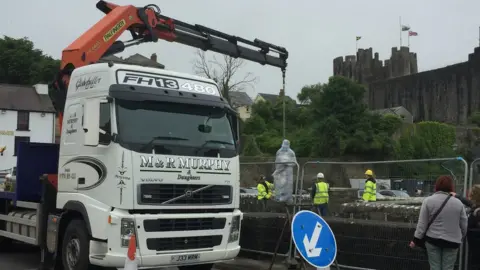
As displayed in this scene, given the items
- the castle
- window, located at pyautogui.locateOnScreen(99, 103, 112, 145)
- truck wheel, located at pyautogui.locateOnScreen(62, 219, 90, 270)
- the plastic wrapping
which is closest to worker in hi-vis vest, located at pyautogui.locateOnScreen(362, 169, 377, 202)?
the plastic wrapping

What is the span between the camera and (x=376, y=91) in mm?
116750

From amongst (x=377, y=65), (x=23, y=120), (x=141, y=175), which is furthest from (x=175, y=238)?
(x=377, y=65)

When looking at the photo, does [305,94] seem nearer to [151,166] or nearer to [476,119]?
[476,119]

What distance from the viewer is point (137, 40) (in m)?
13.1

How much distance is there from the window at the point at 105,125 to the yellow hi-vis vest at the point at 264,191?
5.25m

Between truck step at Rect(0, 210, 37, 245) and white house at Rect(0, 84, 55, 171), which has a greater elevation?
white house at Rect(0, 84, 55, 171)

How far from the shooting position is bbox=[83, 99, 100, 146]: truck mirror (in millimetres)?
7938

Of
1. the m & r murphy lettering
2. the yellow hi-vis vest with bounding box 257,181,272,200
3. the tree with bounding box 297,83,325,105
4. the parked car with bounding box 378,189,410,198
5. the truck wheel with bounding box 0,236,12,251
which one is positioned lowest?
the truck wheel with bounding box 0,236,12,251

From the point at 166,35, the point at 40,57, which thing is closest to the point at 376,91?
the point at 40,57

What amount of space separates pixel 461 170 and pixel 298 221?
245cm

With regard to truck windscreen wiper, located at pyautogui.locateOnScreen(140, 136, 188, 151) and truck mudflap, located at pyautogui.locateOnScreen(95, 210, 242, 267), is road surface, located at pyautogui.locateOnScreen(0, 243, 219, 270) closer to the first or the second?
truck mudflap, located at pyautogui.locateOnScreen(95, 210, 242, 267)

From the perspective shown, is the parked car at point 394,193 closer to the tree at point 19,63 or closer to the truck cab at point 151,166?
the truck cab at point 151,166

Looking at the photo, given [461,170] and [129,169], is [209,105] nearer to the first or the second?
[129,169]

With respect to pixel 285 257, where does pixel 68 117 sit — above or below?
above
